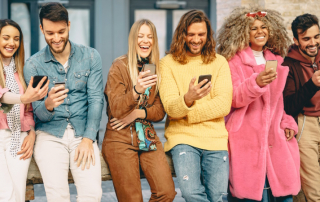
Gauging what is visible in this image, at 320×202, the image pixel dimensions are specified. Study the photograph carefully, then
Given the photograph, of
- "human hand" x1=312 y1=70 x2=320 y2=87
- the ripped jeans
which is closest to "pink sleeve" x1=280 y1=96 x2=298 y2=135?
"human hand" x1=312 y1=70 x2=320 y2=87

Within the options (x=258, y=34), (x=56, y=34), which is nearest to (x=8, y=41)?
(x=56, y=34)

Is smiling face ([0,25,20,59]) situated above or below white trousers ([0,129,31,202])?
above

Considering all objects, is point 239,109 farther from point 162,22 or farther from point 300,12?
point 162,22

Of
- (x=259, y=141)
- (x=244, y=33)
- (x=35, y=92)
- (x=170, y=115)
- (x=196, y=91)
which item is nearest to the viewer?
(x=35, y=92)

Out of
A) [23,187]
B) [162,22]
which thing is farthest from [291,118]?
[162,22]

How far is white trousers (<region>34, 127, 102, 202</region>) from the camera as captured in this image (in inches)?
120

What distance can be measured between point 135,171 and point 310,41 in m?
2.01

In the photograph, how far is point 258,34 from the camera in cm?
373

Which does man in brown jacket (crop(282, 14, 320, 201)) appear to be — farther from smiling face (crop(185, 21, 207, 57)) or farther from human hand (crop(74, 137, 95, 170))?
human hand (crop(74, 137, 95, 170))

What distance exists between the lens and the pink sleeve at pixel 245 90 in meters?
3.37

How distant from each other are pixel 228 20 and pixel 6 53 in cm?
203

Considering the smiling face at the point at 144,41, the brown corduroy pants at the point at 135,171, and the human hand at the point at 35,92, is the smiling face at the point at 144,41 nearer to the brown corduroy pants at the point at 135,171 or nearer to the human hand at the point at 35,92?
the brown corduroy pants at the point at 135,171

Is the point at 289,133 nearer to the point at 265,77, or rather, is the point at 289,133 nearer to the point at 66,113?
the point at 265,77

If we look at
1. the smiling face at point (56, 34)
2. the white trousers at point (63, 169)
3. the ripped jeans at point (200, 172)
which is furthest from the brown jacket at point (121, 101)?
the smiling face at point (56, 34)
